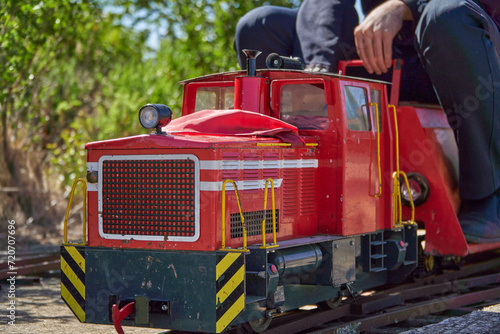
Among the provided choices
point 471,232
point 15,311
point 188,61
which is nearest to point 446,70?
point 471,232

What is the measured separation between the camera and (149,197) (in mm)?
5457

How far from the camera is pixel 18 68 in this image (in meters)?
11.4

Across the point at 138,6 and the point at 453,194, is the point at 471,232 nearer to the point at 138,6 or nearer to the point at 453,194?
the point at 453,194

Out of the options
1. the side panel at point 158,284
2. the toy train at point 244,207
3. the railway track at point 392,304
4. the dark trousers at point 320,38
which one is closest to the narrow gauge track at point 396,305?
the railway track at point 392,304

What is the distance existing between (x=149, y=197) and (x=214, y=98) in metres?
1.71

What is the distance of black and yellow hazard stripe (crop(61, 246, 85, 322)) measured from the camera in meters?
5.59

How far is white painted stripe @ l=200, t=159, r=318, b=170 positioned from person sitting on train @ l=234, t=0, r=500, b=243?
1.81 metres

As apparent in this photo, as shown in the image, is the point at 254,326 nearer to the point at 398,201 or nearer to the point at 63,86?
the point at 398,201

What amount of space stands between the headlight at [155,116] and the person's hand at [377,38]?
3.06 meters

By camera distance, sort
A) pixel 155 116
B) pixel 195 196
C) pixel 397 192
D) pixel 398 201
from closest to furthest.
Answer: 1. pixel 195 196
2. pixel 155 116
3. pixel 397 192
4. pixel 398 201

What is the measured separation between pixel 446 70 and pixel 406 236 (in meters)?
1.86

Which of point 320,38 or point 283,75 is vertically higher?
point 320,38

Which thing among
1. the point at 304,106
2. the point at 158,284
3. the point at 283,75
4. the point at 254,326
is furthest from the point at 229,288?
the point at 283,75

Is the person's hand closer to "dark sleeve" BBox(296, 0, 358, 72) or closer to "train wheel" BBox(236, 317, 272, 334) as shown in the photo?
"dark sleeve" BBox(296, 0, 358, 72)
